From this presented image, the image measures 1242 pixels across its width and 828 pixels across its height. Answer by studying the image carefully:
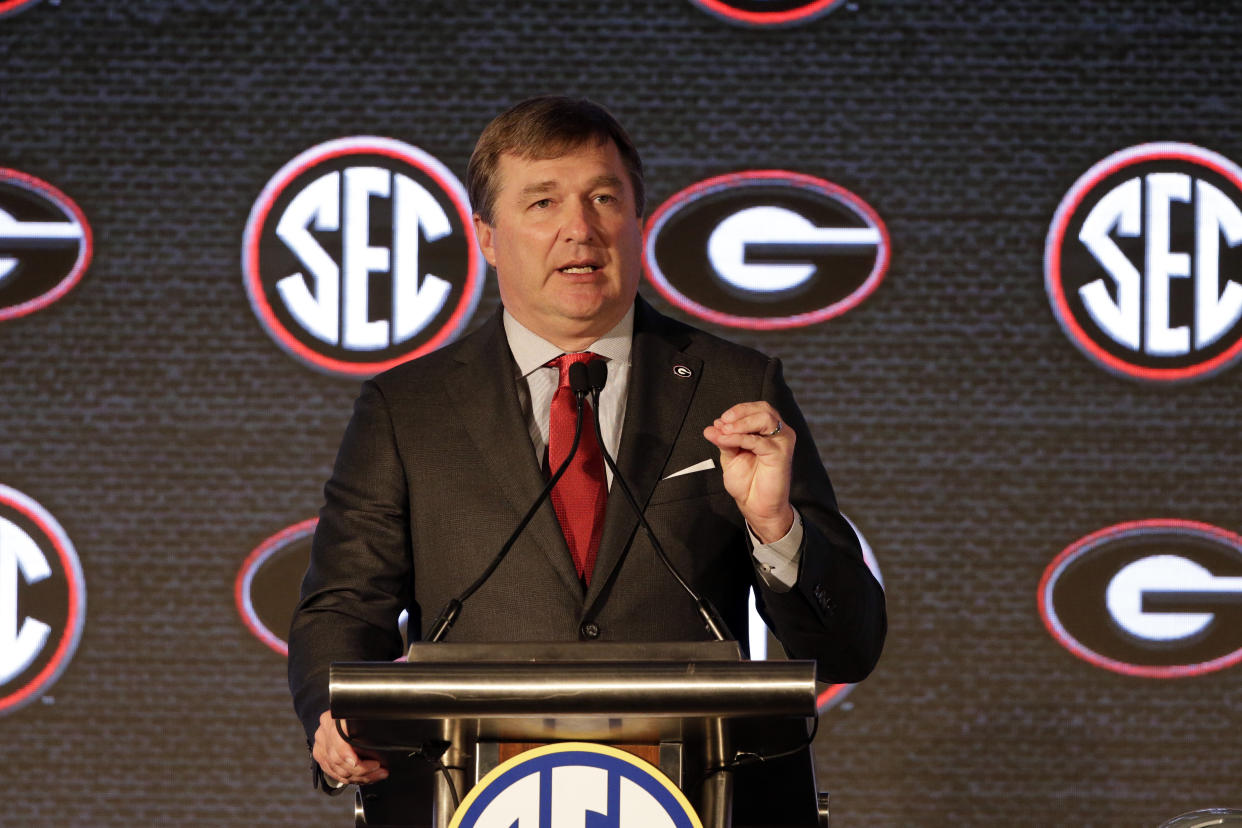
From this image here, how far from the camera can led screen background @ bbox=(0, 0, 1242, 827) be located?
9.30 ft

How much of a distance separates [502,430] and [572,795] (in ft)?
1.81

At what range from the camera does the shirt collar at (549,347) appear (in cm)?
170

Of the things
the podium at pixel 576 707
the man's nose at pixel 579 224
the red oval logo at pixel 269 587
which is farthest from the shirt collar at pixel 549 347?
the red oval logo at pixel 269 587

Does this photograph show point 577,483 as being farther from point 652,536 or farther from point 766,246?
point 766,246

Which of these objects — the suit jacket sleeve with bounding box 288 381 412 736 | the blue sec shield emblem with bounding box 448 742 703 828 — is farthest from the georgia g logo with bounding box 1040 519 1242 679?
the blue sec shield emblem with bounding box 448 742 703 828

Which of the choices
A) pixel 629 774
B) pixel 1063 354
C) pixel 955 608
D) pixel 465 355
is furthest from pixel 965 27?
pixel 629 774

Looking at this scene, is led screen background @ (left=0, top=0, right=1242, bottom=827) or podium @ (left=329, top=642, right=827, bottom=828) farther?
led screen background @ (left=0, top=0, right=1242, bottom=827)

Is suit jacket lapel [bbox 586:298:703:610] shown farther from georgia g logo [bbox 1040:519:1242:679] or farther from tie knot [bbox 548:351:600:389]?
georgia g logo [bbox 1040:519:1242:679]

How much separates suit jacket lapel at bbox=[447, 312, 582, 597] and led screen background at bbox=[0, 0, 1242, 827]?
1.18m

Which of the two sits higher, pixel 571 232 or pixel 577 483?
pixel 571 232

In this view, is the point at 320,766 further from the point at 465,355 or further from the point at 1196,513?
the point at 1196,513

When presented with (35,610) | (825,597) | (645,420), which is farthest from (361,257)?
(825,597)

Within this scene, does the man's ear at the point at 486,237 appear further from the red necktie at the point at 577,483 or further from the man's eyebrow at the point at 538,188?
the red necktie at the point at 577,483

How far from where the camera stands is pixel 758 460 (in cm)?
130
